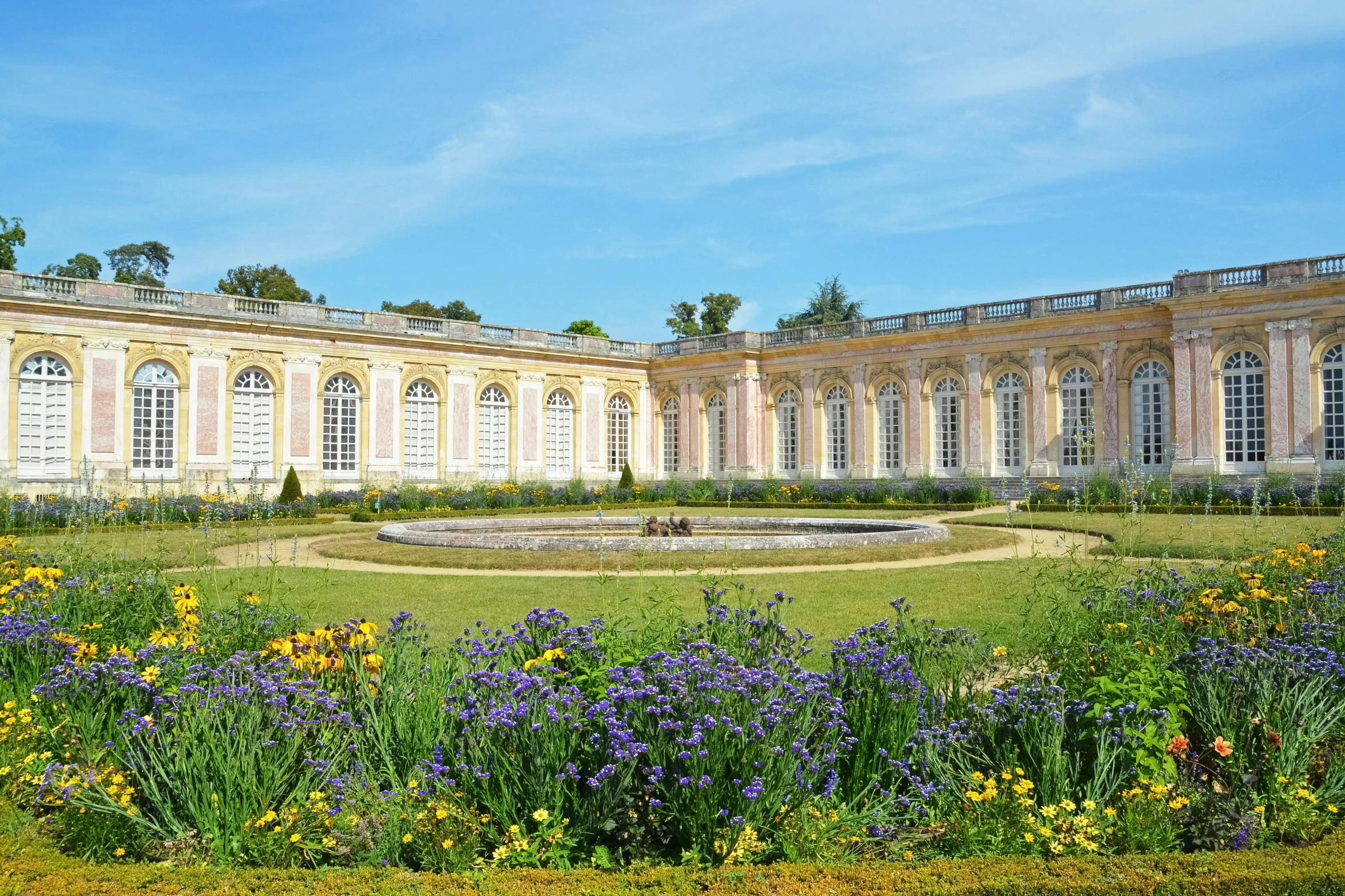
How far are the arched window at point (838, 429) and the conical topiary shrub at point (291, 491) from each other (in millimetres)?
18125

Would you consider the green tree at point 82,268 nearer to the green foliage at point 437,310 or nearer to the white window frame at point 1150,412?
the green foliage at point 437,310

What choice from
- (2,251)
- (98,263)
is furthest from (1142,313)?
(98,263)

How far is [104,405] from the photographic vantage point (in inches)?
1073

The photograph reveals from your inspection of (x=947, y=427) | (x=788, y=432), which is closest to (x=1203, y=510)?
(x=947, y=427)

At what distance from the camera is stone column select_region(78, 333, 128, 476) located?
27.0 m

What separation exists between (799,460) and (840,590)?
25548mm

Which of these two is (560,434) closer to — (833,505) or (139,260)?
(833,505)

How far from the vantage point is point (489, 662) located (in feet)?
15.4

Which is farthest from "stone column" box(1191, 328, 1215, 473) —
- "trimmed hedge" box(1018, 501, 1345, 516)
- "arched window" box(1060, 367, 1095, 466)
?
"trimmed hedge" box(1018, 501, 1345, 516)

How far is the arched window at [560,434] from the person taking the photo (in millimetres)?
36531

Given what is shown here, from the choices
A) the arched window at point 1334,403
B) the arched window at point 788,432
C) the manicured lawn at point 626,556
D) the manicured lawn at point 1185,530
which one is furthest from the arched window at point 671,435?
the manicured lawn at point 626,556

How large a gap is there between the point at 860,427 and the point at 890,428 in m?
1.03

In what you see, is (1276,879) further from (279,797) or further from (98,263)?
(98,263)

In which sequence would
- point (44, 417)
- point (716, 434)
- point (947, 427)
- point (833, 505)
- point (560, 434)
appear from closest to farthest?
point (44, 417)
point (833, 505)
point (947, 427)
point (560, 434)
point (716, 434)
